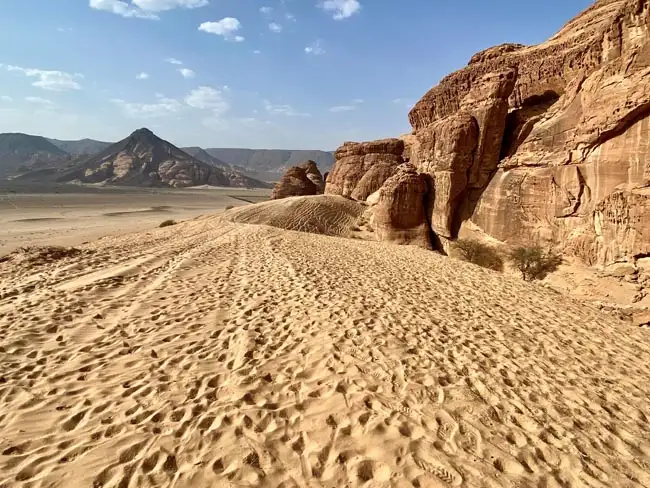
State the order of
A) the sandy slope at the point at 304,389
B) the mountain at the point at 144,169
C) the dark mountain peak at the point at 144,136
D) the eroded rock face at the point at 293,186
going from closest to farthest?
1. the sandy slope at the point at 304,389
2. the eroded rock face at the point at 293,186
3. the mountain at the point at 144,169
4. the dark mountain peak at the point at 144,136

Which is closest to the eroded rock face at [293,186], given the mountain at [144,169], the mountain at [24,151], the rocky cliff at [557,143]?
the rocky cliff at [557,143]

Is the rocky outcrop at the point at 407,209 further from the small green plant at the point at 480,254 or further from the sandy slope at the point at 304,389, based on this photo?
the sandy slope at the point at 304,389

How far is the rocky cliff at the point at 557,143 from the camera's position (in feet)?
36.5

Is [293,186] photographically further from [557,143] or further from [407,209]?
[557,143]

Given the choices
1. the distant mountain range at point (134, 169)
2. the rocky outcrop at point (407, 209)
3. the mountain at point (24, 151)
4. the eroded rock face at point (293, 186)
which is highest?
the mountain at point (24, 151)

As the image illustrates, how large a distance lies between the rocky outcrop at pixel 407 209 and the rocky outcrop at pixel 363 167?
35.3 feet

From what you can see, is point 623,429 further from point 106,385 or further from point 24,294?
point 24,294

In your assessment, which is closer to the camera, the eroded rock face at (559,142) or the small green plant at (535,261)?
the eroded rock face at (559,142)

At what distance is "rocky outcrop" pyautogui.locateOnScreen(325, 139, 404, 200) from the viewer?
3316cm

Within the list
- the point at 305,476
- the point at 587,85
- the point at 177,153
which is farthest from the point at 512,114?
the point at 177,153

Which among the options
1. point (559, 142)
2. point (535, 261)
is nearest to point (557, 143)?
point (559, 142)

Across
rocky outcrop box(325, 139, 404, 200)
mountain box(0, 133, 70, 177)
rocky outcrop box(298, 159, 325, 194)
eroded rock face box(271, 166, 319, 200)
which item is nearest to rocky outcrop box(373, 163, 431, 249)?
rocky outcrop box(325, 139, 404, 200)

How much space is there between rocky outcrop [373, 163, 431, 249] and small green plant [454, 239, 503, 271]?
414cm

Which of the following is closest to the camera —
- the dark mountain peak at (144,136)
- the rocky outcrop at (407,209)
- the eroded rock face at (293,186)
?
the rocky outcrop at (407,209)
